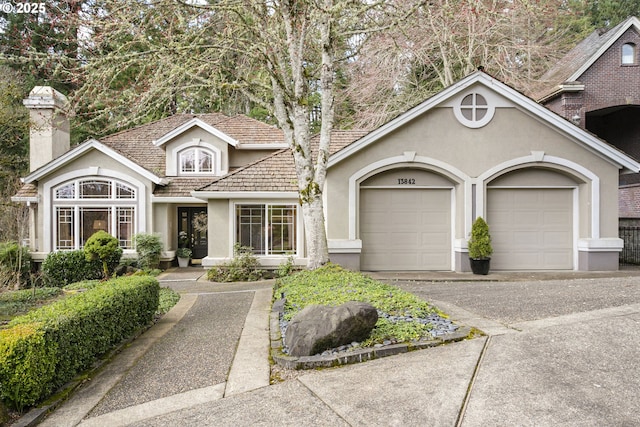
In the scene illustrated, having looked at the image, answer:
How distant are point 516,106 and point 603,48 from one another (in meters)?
9.64

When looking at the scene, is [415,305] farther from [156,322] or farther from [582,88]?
[582,88]

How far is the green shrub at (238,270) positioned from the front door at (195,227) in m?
4.44

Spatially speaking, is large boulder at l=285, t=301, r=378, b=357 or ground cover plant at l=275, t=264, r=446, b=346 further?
ground cover plant at l=275, t=264, r=446, b=346

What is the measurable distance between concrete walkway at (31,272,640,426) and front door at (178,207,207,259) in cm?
1065

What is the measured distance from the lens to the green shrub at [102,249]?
1284 cm

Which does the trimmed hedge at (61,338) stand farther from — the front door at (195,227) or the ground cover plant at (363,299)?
the front door at (195,227)

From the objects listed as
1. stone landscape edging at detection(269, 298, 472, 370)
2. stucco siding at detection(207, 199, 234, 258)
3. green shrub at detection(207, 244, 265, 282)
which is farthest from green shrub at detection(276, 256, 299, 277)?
stone landscape edging at detection(269, 298, 472, 370)

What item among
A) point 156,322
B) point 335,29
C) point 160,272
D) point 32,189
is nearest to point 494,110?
point 335,29

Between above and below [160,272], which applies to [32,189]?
above

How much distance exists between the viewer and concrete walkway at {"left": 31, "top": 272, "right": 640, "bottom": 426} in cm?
349

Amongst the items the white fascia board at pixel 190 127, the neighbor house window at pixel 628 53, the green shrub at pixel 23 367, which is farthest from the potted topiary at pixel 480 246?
the neighbor house window at pixel 628 53

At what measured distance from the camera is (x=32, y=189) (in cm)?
1592

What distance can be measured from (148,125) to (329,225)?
1233 cm
